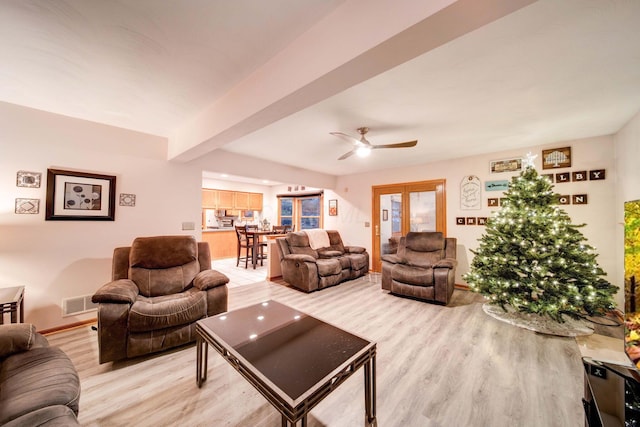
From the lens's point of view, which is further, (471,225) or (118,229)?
(471,225)

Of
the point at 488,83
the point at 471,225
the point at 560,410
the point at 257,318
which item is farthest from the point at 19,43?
the point at 471,225

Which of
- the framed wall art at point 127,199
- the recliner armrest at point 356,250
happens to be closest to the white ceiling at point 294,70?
the framed wall art at point 127,199

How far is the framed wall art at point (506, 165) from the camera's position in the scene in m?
3.79

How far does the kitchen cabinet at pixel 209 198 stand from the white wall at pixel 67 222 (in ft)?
12.4

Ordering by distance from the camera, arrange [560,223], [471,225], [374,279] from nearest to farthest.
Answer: [560,223] < [471,225] < [374,279]

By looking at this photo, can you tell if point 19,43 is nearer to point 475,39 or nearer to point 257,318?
point 257,318

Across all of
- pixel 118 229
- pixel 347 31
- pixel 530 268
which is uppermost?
pixel 347 31

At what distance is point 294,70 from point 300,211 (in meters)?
6.45

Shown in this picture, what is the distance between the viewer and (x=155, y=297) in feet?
7.97

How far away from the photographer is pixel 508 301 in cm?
293

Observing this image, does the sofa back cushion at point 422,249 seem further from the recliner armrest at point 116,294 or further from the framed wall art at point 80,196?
the framed wall art at point 80,196

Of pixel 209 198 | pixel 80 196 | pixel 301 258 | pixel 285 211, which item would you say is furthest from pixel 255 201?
pixel 80 196

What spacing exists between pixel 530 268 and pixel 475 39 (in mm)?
2738

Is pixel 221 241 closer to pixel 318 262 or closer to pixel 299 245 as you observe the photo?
pixel 299 245
